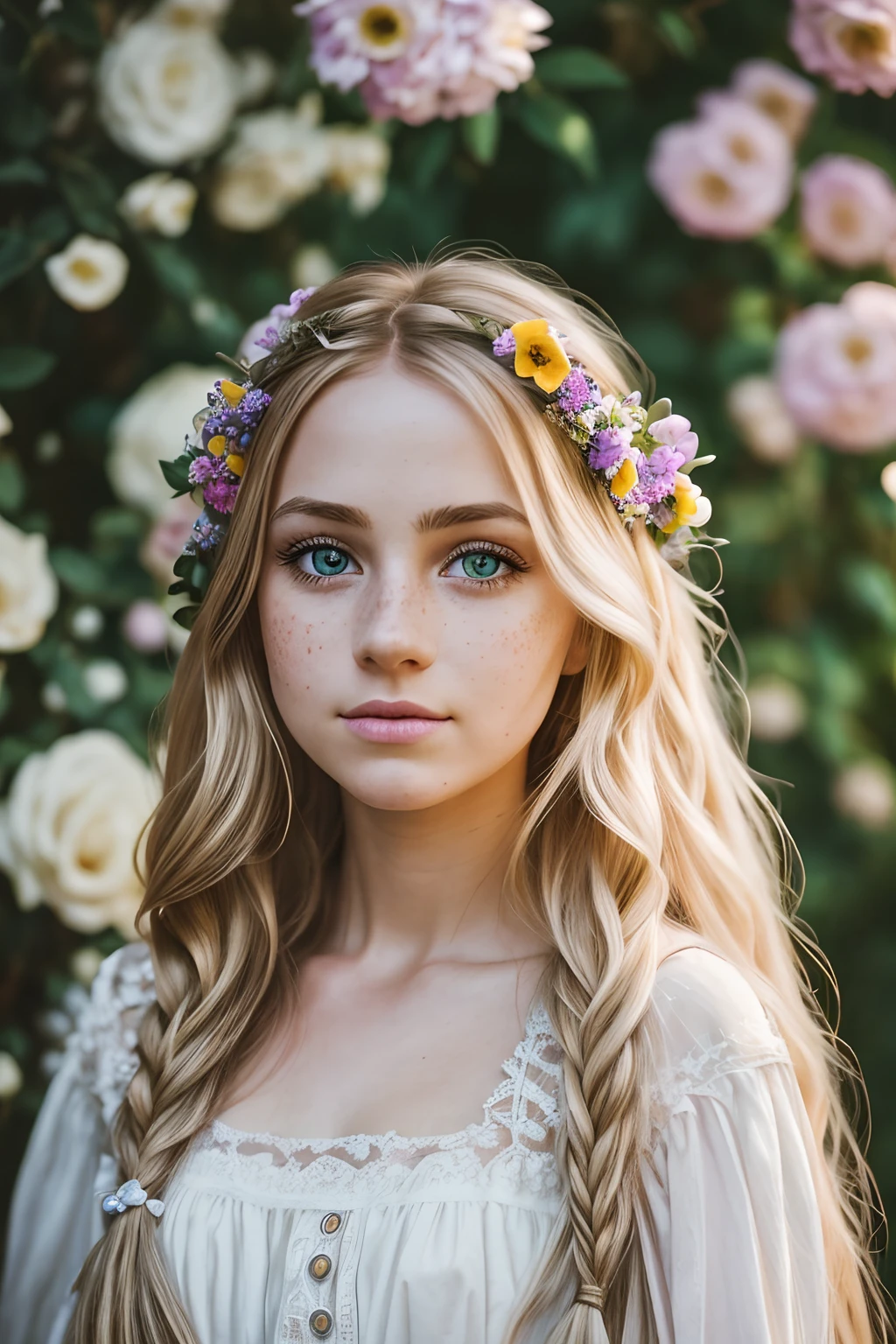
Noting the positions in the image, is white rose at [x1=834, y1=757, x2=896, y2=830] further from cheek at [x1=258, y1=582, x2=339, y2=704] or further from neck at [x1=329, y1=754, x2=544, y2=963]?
cheek at [x1=258, y1=582, x2=339, y2=704]

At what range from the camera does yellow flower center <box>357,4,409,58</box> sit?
2.03 m

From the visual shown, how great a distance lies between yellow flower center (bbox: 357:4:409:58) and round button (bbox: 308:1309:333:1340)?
167 centimetres

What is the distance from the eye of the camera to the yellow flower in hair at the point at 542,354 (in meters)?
1.54

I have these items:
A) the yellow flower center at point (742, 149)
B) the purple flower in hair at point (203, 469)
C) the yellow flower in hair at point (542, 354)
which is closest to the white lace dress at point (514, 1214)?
the yellow flower in hair at point (542, 354)

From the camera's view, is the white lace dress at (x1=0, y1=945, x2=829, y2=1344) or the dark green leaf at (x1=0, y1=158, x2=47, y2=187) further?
the dark green leaf at (x1=0, y1=158, x2=47, y2=187)

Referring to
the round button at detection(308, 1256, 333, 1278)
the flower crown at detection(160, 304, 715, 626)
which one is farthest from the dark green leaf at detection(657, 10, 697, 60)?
the round button at detection(308, 1256, 333, 1278)

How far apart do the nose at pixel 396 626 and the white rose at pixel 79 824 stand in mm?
797

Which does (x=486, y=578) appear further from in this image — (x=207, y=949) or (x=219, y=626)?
(x=207, y=949)

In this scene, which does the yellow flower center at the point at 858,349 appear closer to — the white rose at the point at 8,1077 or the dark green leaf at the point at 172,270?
the dark green leaf at the point at 172,270

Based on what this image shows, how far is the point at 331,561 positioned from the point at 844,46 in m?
1.19

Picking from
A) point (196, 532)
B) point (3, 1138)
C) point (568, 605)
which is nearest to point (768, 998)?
point (568, 605)

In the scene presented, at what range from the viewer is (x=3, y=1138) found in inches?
89.6

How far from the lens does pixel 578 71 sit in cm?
215

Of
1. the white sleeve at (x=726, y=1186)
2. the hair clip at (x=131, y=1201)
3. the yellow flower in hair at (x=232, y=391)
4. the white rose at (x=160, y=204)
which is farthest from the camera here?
the white rose at (x=160, y=204)
